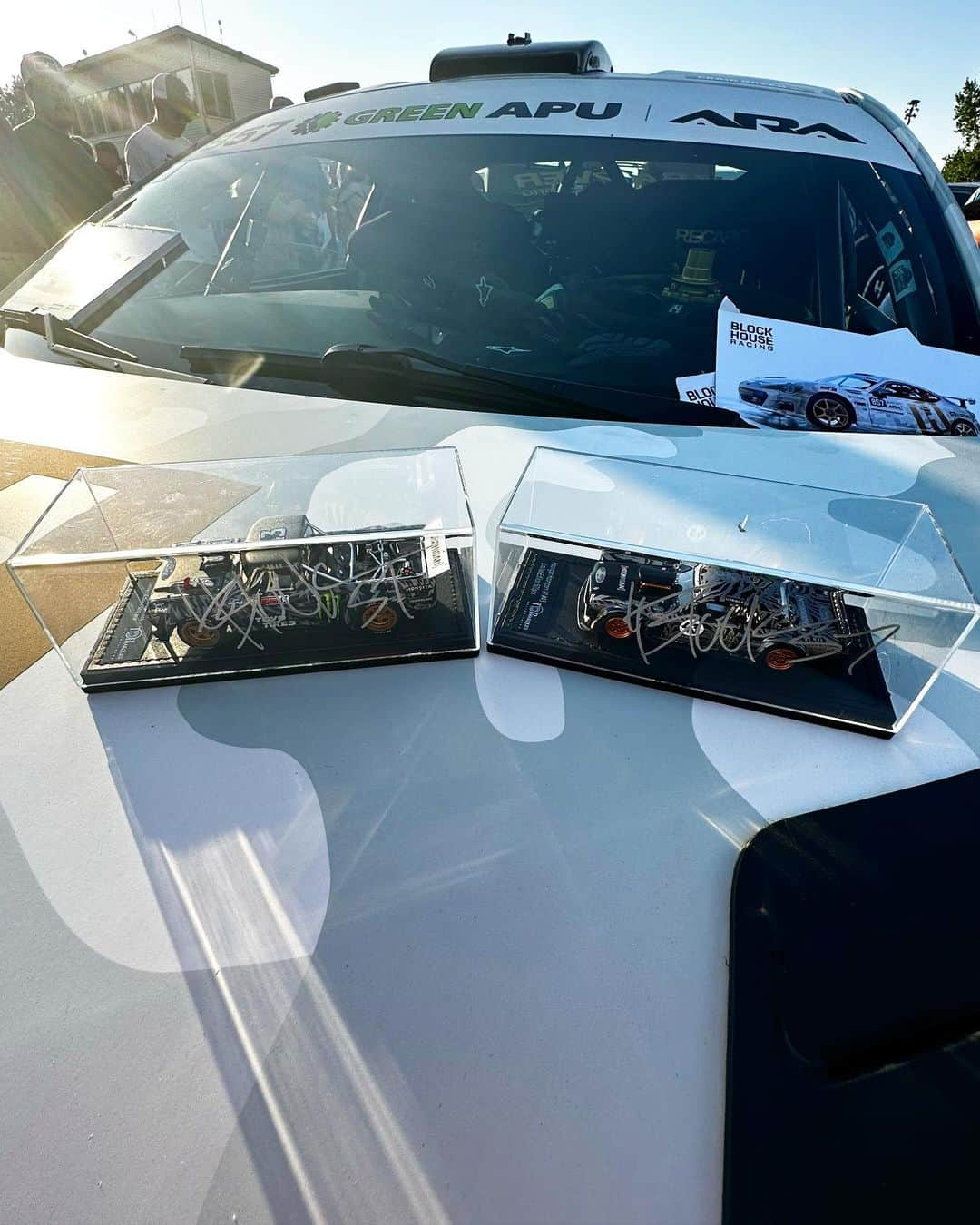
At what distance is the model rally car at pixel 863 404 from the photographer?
4.66 feet

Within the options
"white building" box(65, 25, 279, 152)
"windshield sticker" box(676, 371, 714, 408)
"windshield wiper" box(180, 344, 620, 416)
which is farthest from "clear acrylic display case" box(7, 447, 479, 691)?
"white building" box(65, 25, 279, 152)

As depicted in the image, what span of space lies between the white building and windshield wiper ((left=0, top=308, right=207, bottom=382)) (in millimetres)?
17416

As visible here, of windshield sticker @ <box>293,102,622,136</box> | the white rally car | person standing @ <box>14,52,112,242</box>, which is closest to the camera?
the white rally car

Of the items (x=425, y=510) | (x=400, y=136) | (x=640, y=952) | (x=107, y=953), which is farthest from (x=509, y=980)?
(x=400, y=136)

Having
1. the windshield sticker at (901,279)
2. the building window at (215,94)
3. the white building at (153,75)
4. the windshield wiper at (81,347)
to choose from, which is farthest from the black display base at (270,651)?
the building window at (215,94)

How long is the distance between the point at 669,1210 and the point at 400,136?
216cm

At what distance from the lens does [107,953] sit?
2.02 ft

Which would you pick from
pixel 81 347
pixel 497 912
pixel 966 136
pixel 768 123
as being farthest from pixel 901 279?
pixel 966 136

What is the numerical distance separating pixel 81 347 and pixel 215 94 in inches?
793

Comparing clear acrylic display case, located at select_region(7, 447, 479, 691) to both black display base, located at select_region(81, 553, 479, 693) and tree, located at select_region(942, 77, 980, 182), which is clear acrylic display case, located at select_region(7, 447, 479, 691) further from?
tree, located at select_region(942, 77, 980, 182)

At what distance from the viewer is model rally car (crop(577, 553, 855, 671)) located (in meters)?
0.88

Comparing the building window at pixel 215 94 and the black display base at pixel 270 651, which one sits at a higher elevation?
the building window at pixel 215 94

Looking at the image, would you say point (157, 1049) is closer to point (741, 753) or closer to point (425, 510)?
point (741, 753)

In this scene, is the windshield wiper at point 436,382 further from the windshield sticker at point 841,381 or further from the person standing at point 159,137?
the person standing at point 159,137
